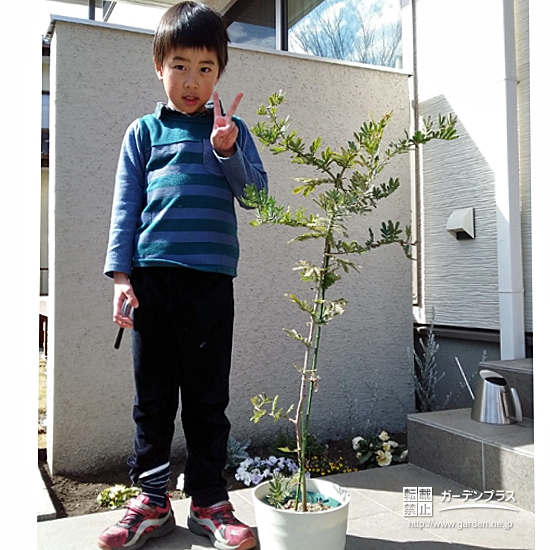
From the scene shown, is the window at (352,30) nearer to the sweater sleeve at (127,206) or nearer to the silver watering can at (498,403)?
the silver watering can at (498,403)

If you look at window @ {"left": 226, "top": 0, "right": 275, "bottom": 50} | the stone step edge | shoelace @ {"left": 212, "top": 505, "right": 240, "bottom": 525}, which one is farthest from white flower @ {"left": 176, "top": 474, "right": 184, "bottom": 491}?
window @ {"left": 226, "top": 0, "right": 275, "bottom": 50}

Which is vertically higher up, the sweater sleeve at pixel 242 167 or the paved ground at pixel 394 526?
the sweater sleeve at pixel 242 167

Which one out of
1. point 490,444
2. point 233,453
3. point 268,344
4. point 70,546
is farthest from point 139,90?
point 490,444

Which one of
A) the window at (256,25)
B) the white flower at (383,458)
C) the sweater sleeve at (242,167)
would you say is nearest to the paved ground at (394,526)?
the white flower at (383,458)

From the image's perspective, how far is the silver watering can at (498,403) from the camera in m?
2.39

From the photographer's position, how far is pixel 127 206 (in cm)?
167

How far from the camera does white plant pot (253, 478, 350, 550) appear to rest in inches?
56.1

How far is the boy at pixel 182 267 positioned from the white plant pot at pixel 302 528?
0.19 meters

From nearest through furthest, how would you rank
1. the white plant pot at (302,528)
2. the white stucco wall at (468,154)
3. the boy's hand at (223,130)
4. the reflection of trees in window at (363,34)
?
1. the white plant pot at (302,528)
2. the boy's hand at (223,130)
3. the white stucco wall at (468,154)
4. the reflection of trees in window at (363,34)

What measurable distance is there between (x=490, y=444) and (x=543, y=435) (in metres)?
0.46

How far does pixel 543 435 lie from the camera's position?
1.72 metres

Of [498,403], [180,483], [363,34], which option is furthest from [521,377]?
[363,34]

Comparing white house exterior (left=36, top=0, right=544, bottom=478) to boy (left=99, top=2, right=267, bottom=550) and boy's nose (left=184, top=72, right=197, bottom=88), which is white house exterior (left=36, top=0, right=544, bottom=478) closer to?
boy (left=99, top=2, right=267, bottom=550)

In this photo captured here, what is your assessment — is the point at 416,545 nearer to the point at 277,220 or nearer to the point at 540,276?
the point at 540,276
